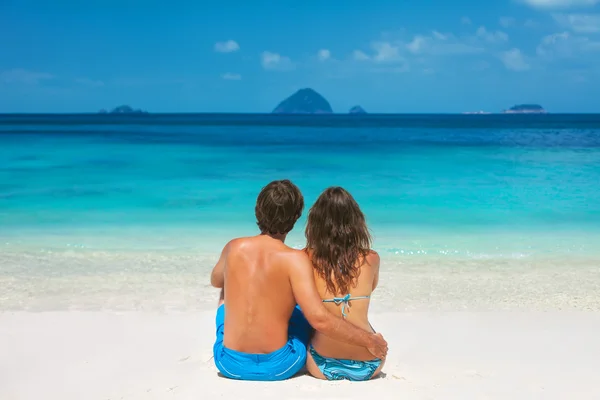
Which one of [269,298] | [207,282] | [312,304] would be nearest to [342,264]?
[312,304]

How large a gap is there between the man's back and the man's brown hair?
73 mm

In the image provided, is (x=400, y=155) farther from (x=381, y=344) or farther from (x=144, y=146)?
(x=381, y=344)

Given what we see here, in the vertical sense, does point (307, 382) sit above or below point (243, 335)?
below

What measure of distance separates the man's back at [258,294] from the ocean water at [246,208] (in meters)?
2.99

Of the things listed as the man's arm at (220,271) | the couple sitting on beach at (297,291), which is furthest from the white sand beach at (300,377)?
the man's arm at (220,271)

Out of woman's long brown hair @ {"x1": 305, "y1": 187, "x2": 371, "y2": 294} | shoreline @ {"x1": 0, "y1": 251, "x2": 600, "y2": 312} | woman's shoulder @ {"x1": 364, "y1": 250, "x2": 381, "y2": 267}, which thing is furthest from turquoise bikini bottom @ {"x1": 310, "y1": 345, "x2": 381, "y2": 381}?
shoreline @ {"x1": 0, "y1": 251, "x2": 600, "y2": 312}

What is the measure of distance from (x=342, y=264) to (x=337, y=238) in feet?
0.46

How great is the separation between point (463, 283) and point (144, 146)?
26.0m

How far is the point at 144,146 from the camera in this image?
3055 cm

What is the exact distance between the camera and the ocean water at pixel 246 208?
756 centimetres

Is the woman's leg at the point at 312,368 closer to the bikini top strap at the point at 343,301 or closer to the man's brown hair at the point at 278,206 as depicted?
the bikini top strap at the point at 343,301

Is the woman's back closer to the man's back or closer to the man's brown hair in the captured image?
the man's back

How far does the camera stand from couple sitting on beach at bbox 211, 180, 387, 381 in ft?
10.2

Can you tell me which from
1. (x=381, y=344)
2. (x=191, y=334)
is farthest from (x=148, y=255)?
(x=381, y=344)
